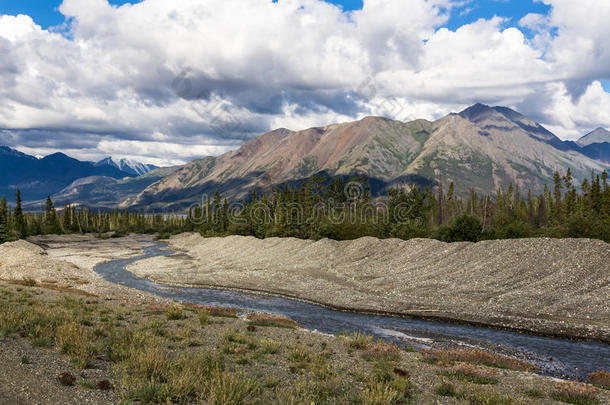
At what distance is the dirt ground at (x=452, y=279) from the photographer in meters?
32.7

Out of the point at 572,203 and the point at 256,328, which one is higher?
the point at 572,203

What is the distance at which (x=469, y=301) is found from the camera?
1491 inches

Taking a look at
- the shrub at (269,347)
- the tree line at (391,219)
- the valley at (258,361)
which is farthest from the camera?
the tree line at (391,219)

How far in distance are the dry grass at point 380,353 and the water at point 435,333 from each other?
4994 mm

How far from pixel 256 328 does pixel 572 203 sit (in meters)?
127

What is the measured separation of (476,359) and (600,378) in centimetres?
566

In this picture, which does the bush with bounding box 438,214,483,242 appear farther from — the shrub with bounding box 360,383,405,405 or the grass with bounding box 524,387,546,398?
the shrub with bounding box 360,383,405,405

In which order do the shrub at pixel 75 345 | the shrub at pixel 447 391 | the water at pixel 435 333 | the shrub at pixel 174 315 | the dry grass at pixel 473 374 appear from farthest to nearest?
the shrub at pixel 174 315 → the water at pixel 435 333 → the dry grass at pixel 473 374 → the shrub at pixel 75 345 → the shrub at pixel 447 391

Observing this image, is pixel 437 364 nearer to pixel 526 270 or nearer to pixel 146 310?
pixel 146 310

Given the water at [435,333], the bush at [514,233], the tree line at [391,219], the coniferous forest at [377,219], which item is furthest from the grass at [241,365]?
the coniferous forest at [377,219]

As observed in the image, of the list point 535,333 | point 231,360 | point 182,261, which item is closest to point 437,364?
point 231,360

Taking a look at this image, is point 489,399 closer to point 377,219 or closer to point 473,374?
point 473,374

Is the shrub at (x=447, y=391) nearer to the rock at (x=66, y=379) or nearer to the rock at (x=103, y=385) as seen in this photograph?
the rock at (x=103, y=385)

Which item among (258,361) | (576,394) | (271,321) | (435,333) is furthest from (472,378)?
(271,321)
